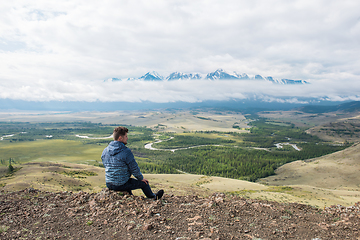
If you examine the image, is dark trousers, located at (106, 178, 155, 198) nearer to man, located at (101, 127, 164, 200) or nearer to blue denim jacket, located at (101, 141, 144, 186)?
man, located at (101, 127, 164, 200)

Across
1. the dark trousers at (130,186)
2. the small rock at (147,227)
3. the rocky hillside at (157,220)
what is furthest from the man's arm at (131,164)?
the small rock at (147,227)

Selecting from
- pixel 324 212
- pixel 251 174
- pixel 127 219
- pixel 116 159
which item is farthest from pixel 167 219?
pixel 251 174

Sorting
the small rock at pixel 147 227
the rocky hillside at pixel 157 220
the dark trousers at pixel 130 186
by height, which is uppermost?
the dark trousers at pixel 130 186

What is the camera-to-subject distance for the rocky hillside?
24.6 feet

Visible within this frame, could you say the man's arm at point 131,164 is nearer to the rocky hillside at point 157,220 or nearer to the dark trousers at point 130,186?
the dark trousers at point 130,186

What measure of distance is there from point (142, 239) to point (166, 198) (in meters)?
4.11

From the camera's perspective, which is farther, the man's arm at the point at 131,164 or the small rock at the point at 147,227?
the man's arm at the point at 131,164

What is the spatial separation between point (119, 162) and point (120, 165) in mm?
155

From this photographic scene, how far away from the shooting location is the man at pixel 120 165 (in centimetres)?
880

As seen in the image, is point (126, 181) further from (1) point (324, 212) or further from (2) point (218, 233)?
(1) point (324, 212)

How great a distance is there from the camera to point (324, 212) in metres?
10.6

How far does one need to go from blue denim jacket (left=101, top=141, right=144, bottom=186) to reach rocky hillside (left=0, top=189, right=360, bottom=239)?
135cm

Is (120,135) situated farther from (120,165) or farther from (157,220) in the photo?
(157,220)

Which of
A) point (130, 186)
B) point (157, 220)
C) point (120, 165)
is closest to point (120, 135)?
point (120, 165)
